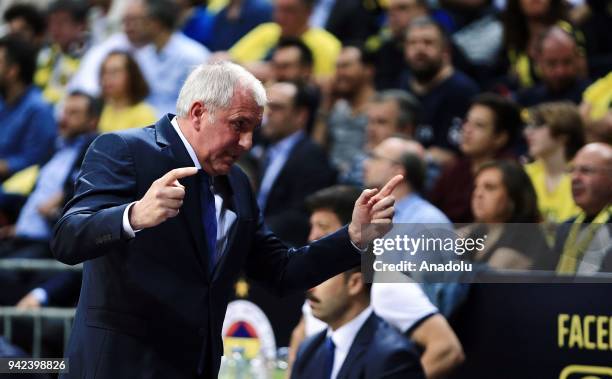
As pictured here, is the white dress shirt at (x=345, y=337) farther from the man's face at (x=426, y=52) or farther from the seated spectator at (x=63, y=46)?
the seated spectator at (x=63, y=46)

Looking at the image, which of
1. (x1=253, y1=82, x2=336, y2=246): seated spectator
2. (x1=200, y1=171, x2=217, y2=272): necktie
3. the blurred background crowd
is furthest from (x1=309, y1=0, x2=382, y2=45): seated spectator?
(x1=200, y1=171, x2=217, y2=272): necktie

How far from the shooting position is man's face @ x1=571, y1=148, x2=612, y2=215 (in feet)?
19.8

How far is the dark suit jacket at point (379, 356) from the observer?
502 centimetres

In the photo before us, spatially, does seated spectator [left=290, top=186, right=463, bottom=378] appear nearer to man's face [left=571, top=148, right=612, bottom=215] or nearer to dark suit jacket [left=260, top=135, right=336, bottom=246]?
man's face [left=571, top=148, right=612, bottom=215]

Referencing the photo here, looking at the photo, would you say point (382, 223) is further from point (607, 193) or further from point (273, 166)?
point (273, 166)

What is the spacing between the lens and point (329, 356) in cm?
529

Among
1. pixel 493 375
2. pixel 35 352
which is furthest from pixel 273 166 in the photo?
pixel 493 375

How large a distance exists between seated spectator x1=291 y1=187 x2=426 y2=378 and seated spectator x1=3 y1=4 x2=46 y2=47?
775cm

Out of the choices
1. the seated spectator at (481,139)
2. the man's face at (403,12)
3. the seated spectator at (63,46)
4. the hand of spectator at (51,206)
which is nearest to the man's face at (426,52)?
the man's face at (403,12)

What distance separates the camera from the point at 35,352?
744 centimetres

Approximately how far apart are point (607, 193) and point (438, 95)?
280cm

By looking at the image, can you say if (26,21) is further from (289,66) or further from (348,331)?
(348,331)

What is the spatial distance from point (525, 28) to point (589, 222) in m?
3.61

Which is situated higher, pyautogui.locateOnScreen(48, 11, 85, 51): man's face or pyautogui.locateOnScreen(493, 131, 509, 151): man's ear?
pyautogui.locateOnScreen(48, 11, 85, 51): man's face
